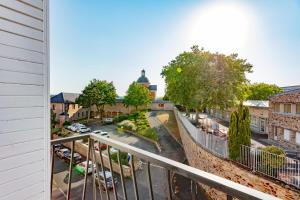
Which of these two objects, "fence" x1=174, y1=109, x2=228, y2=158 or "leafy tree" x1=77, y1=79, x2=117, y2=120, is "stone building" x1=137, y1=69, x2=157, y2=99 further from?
"fence" x1=174, y1=109, x2=228, y2=158

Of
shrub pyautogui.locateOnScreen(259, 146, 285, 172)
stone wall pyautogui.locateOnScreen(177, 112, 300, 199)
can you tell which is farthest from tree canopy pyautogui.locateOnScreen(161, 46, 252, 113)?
shrub pyautogui.locateOnScreen(259, 146, 285, 172)

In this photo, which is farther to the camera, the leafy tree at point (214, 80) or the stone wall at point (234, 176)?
the leafy tree at point (214, 80)

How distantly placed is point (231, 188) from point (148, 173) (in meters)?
0.67

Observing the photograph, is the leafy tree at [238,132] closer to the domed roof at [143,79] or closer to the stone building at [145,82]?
the stone building at [145,82]

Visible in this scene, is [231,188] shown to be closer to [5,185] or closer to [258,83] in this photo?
[5,185]

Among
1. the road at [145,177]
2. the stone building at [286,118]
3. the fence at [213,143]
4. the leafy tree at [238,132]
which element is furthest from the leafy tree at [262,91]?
the leafy tree at [238,132]

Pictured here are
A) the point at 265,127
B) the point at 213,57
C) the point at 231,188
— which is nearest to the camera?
the point at 231,188

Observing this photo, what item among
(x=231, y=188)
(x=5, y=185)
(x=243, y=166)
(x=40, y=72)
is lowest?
(x=243, y=166)

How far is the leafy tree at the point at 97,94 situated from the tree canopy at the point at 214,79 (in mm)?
19000

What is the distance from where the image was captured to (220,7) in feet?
27.4

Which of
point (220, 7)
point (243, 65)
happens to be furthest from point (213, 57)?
point (220, 7)

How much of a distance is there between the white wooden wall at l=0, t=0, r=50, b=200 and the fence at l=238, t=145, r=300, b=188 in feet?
26.1

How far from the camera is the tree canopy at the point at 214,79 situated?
1526cm

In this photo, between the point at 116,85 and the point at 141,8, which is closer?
the point at 141,8
